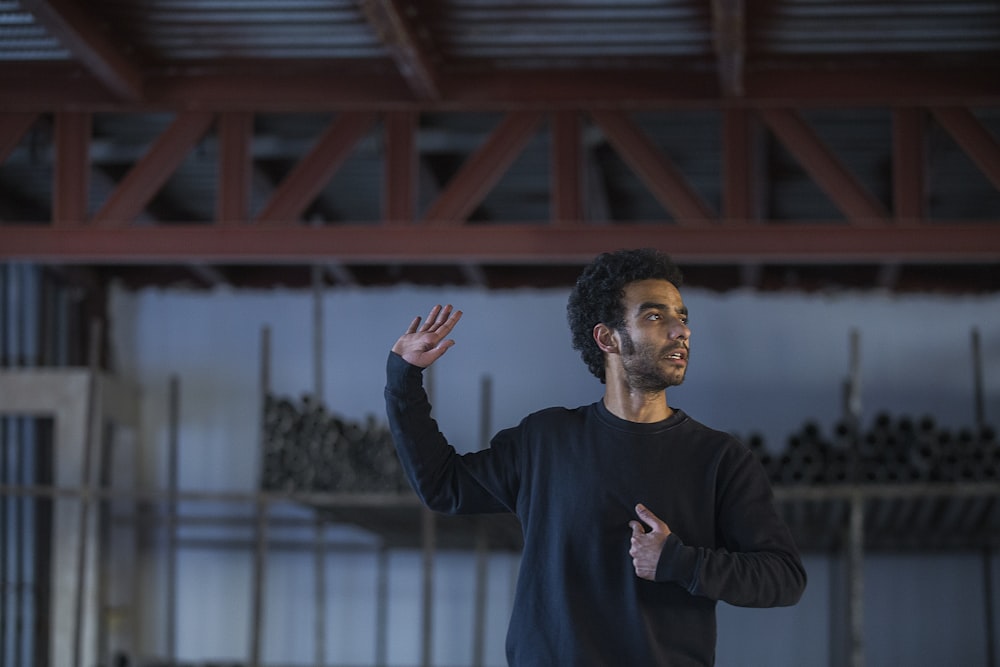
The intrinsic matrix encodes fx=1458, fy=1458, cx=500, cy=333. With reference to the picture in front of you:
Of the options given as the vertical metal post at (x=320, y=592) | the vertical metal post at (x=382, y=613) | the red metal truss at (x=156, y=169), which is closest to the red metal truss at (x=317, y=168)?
the red metal truss at (x=156, y=169)

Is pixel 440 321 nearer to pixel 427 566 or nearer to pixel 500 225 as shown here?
pixel 500 225

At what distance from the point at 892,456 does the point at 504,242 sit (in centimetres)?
326

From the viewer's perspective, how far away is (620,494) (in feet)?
11.6

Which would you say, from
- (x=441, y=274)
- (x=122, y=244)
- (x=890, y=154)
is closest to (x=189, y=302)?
(x=441, y=274)

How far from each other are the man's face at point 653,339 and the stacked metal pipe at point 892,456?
654 cm

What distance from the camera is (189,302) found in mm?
13672

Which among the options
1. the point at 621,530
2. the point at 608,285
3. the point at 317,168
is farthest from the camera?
the point at 317,168

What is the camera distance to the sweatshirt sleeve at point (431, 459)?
12.1 feet

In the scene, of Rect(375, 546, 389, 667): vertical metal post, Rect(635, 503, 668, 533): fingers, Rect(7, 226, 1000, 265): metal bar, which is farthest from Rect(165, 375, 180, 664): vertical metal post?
Rect(635, 503, 668, 533): fingers

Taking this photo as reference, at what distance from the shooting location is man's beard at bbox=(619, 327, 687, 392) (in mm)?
3609

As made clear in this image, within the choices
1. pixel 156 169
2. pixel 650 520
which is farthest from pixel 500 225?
pixel 650 520

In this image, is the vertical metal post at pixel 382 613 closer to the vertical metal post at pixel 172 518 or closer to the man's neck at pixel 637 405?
the vertical metal post at pixel 172 518

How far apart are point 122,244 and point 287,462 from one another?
6.95 feet

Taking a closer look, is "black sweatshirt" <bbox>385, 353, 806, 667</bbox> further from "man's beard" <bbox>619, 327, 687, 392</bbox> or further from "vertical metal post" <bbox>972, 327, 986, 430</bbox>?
"vertical metal post" <bbox>972, 327, 986, 430</bbox>
